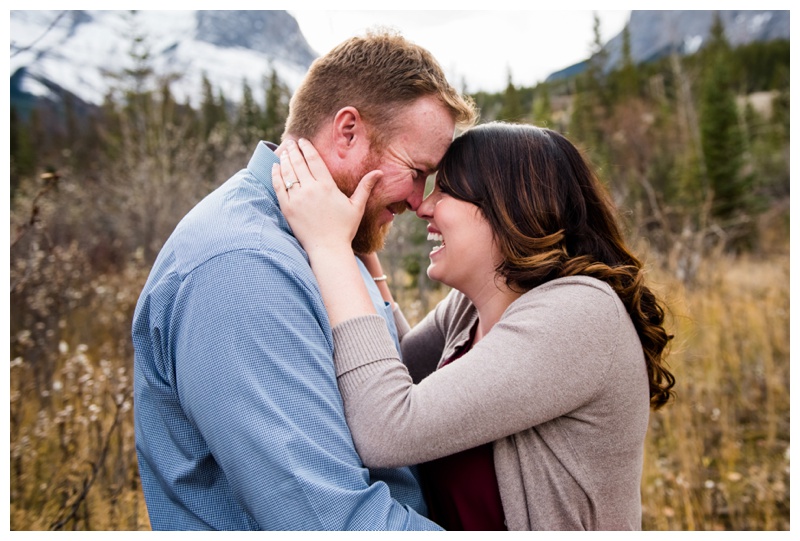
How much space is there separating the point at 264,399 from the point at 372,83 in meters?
1.04

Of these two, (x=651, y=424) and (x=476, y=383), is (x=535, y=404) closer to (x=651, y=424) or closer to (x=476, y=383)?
(x=476, y=383)

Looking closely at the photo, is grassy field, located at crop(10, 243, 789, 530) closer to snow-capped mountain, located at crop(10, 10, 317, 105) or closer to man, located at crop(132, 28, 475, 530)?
man, located at crop(132, 28, 475, 530)

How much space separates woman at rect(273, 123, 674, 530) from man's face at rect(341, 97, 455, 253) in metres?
0.06

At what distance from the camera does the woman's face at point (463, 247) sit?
5.94 ft

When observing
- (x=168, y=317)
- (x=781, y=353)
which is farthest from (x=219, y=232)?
(x=781, y=353)

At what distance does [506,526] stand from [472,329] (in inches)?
26.1

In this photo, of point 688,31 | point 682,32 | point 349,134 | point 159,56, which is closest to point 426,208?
point 349,134

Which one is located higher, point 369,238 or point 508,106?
point 369,238

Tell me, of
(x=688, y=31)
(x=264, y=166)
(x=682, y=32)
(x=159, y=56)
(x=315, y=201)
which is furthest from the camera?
(x=688, y=31)

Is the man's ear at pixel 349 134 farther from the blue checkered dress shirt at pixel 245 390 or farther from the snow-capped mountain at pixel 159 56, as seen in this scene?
the snow-capped mountain at pixel 159 56

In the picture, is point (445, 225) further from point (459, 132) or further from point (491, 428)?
point (491, 428)

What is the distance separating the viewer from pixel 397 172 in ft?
6.15

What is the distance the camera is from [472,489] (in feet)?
5.34

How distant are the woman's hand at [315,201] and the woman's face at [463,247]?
0.26 meters
